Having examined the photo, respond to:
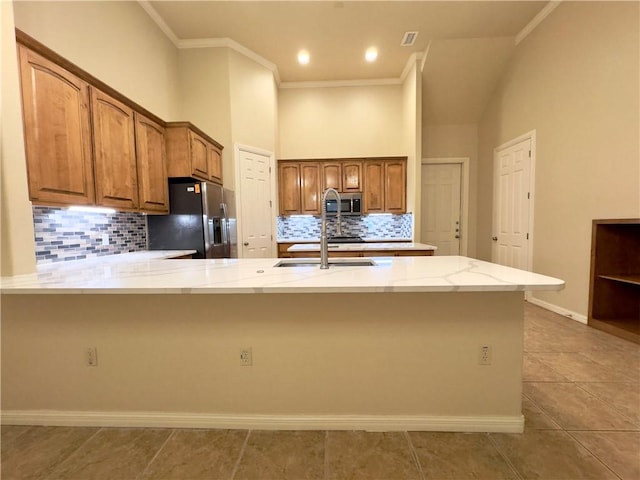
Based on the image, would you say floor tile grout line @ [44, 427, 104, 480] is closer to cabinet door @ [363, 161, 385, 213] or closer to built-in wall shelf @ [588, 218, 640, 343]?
built-in wall shelf @ [588, 218, 640, 343]

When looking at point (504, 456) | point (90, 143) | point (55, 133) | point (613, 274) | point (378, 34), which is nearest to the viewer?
point (504, 456)

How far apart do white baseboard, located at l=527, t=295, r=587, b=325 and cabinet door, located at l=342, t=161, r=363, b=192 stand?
300 centimetres

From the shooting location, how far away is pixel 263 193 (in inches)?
182

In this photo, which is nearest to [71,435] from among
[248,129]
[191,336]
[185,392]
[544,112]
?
[185,392]

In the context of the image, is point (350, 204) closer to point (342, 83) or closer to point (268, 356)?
point (342, 83)

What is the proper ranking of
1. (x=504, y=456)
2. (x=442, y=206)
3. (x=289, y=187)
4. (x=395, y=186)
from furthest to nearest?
(x=442, y=206)
(x=289, y=187)
(x=395, y=186)
(x=504, y=456)

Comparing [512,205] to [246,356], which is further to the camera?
[512,205]

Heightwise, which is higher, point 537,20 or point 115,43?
point 537,20

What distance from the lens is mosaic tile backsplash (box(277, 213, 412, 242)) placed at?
17.5 ft

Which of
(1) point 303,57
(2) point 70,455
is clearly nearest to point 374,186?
(1) point 303,57

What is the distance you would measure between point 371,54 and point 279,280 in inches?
165

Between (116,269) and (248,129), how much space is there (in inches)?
122

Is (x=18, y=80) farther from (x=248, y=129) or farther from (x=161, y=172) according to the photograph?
(x=248, y=129)

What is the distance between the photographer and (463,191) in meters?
5.20
